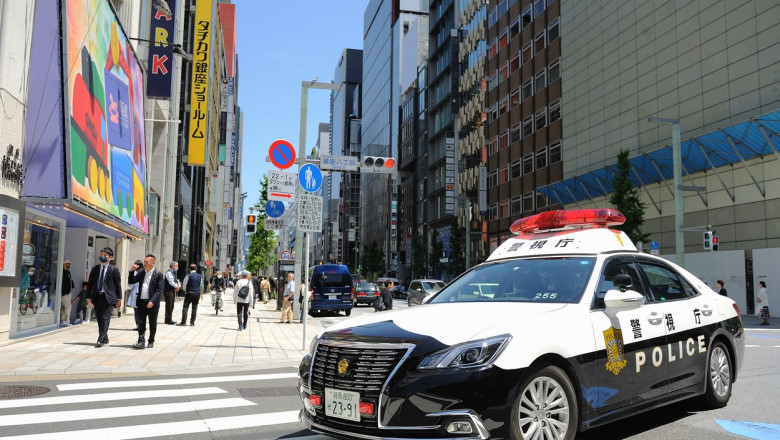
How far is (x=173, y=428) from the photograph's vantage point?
5.78 metres

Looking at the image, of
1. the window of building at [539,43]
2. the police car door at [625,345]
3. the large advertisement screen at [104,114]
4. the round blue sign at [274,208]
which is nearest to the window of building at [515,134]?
the window of building at [539,43]

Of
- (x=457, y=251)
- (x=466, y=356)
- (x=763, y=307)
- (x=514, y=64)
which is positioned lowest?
(x=763, y=307)

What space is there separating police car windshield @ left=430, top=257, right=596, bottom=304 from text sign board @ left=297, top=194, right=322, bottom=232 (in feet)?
25.5

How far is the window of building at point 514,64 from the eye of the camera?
170 ft

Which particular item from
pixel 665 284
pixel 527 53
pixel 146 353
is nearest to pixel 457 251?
pixel 527 53

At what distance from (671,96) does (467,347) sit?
32.8 metres

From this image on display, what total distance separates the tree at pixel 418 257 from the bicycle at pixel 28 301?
60390mm

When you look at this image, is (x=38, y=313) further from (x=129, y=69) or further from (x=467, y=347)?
(x=467, y=347)

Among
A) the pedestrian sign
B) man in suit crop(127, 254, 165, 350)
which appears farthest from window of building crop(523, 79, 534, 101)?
man in suit crop(127, 254, 165, 350)

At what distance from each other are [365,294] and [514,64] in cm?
2657

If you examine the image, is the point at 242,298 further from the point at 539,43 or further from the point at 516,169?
the point at 539,43

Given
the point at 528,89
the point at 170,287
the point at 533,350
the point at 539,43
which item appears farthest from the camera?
the point at 528,89

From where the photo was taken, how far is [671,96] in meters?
32.7

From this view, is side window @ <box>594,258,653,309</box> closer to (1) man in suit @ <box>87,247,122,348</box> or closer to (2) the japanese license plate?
(2) the japanese license plate
